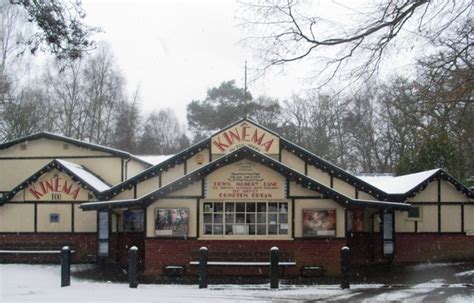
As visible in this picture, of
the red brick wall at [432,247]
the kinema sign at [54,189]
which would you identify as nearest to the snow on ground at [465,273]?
the red brick wall at [432,247]

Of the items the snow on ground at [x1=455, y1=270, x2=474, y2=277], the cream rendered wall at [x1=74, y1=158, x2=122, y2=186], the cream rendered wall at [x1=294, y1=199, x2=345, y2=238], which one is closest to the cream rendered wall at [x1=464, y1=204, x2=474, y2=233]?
the snow on ground at [x1=455, y1=270, x2=474, y2=277]

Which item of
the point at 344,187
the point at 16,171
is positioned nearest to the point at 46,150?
the point at 16,171

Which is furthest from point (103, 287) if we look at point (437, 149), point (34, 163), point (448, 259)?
point (437, 149)

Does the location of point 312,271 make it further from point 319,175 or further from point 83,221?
point 83,221

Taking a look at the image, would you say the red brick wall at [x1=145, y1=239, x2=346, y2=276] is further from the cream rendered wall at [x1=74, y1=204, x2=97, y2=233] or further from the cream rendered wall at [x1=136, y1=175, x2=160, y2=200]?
the cream rendered wall at [x1=74, y1=204, x2=97, y2=233]

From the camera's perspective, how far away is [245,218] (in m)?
21.3

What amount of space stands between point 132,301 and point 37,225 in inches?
536

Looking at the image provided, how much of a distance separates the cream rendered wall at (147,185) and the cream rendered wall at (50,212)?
14.5 feet

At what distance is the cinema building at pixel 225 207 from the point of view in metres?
21.1

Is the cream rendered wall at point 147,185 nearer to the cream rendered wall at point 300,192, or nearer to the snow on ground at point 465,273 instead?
the cream rendered wall at point 300,192

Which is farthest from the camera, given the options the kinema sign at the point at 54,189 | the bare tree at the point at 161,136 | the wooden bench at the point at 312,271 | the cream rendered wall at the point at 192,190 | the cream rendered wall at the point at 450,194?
the bare tree at the point at 161,136

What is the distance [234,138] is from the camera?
24.0 meters

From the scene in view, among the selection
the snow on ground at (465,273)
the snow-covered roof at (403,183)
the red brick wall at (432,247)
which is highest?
the snow-covered roof at (403,183)

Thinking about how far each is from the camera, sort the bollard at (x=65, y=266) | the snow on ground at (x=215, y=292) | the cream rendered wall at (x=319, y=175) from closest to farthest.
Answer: the snow on ground at (x=215, y=292) → the bollard at (x=65, y=266) → the cream rendered wall at (x=319, y=175)
